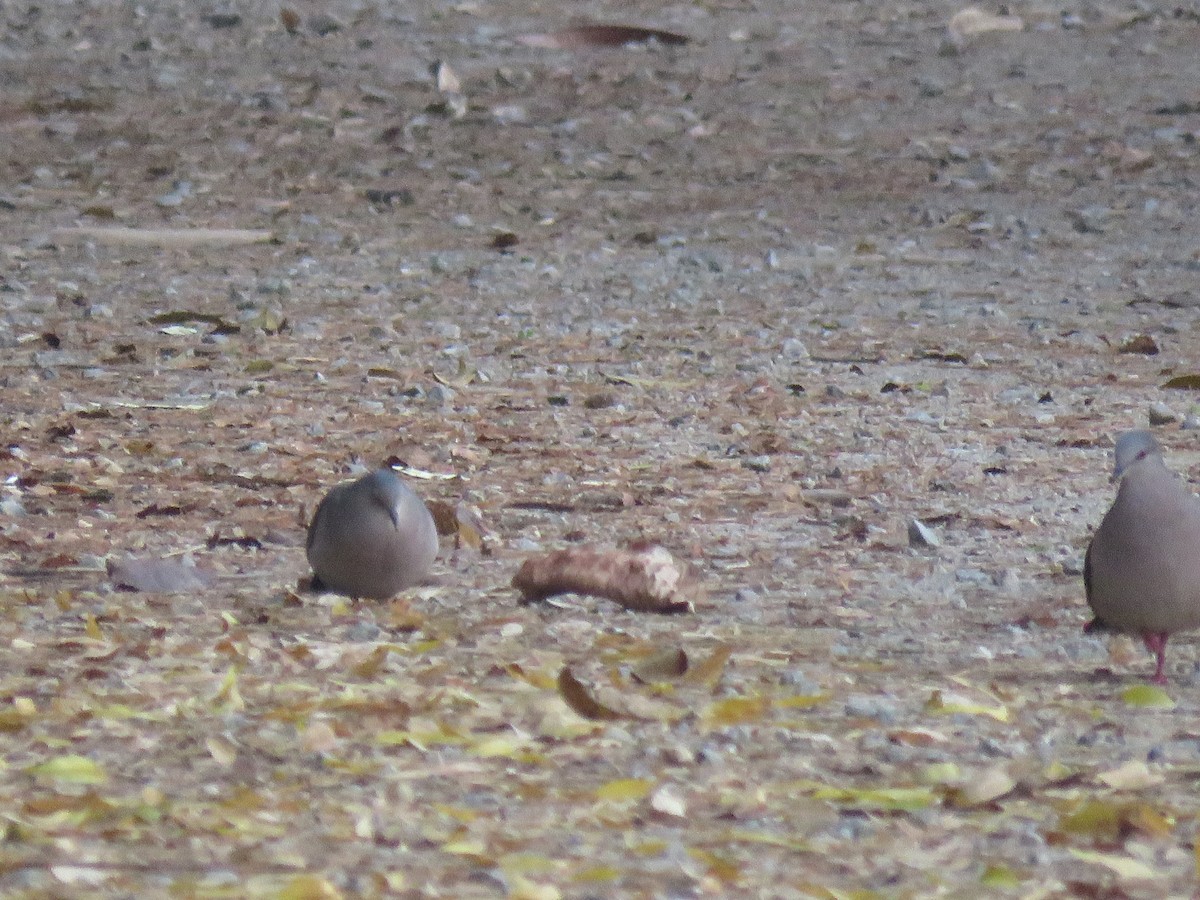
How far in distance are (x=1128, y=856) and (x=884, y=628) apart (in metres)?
1.57

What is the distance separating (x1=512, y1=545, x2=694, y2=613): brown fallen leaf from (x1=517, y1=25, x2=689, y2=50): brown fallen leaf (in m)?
11.6

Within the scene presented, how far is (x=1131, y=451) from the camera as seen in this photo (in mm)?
5035

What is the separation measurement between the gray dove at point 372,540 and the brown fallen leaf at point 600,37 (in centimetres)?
1139

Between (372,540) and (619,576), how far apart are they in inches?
22.6

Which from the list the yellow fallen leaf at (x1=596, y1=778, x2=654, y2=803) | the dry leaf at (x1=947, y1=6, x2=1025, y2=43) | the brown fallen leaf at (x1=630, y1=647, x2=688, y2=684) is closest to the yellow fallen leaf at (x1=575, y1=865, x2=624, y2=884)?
the yellow fallen leaf at (x1=596, y1=778, x2=654, y2=803)

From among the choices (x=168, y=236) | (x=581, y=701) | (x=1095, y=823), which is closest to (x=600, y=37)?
(x=168, y=236)

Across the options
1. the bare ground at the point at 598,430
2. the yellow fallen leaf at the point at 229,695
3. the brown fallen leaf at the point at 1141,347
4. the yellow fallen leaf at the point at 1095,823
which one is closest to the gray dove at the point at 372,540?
the bare ground at the point at 598,430

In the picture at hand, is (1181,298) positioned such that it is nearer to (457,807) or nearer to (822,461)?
(822,461)

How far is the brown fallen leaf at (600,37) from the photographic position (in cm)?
1666

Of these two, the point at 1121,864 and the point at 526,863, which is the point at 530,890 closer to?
the point at 526,863

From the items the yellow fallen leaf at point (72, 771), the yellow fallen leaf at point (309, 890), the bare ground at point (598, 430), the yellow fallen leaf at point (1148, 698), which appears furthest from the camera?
the yellow fallen leaf at point (1148, 698)

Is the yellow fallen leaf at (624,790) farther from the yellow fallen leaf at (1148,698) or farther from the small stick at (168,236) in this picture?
the small stick at (168,236)

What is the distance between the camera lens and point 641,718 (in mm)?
4508

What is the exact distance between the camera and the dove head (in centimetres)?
500
